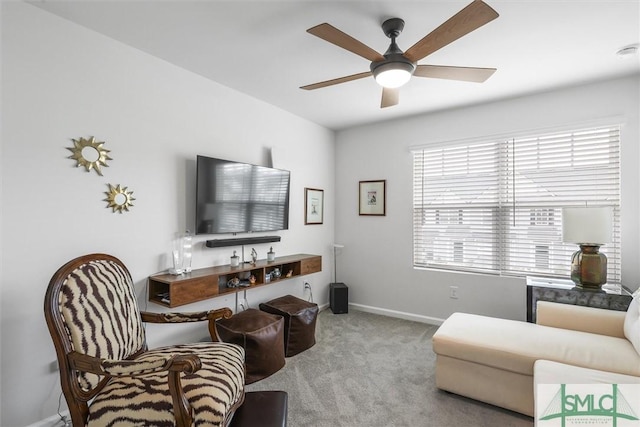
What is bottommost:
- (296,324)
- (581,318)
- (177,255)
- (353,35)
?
(296,324)

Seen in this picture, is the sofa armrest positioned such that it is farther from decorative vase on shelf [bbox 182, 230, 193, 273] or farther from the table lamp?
decorative vase on shelf [bbox 182, 230, 193, 273]

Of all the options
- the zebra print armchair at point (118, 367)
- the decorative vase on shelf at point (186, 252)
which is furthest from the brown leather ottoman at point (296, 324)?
the zebra print armchair at point (118, 367)

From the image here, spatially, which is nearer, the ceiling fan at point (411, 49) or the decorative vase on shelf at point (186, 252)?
the ceiling fan at point (411, 49)

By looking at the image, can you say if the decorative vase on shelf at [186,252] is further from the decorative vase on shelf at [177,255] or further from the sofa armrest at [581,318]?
the sofa armrest at [581,318]

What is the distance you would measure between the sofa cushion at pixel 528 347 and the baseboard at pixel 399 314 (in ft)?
4.24

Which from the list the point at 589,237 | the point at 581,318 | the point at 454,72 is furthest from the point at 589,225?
the point at 454,72

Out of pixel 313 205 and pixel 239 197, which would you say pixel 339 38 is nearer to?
pixel 239 197

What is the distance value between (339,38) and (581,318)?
2.56 meters

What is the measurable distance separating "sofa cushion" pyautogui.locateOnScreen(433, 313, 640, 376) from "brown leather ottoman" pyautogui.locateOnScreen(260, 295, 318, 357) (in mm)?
1218

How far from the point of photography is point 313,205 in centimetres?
397

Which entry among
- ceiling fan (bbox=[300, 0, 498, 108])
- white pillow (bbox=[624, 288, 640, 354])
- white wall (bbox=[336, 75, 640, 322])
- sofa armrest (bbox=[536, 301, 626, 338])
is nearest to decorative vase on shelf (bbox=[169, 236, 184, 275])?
ceiling fan (bbox=[300, 0, 498, 108])

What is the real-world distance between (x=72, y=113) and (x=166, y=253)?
113 centimetres

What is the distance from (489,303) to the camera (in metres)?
3.28

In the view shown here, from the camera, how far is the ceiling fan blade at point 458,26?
1.36m
